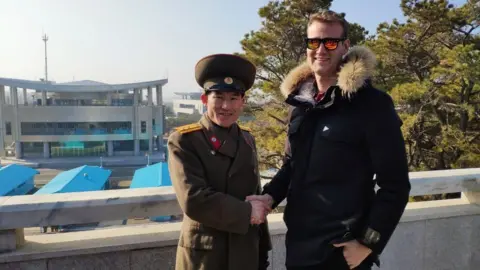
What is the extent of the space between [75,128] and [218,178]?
122 feet

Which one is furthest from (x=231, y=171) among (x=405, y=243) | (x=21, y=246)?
(x=405, y=243)

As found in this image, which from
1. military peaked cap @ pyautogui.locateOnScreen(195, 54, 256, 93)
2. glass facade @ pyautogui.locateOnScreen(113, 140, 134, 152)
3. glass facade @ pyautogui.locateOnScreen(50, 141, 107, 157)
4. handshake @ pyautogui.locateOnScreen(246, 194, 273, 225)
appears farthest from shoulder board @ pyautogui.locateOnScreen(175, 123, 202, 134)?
glass facade @ pyautogui.locateOnScreen(113, 140, 134, 152)

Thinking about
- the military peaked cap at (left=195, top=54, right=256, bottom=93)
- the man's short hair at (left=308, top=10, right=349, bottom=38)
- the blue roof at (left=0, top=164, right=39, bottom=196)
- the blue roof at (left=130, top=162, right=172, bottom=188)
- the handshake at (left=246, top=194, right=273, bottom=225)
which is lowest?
the blue roof at (left=0, top=164, right=39, bottom=196)

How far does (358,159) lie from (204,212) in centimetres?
63

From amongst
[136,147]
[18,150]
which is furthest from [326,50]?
[18,150]

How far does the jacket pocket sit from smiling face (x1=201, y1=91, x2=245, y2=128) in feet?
1.52

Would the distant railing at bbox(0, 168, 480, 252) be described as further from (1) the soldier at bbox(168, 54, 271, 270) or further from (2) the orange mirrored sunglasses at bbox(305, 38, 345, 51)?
(2) the orange mirrored sunglasses at bbox(305, 38, 345, 51)

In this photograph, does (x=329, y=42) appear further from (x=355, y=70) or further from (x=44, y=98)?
(x=44, y=98)

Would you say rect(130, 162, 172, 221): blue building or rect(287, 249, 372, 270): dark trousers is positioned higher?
rect(287, 249, 372, 270): dark trousers

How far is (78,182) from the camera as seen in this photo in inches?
601

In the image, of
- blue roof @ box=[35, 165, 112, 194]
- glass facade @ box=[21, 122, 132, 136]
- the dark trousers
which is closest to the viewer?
the dark trousers

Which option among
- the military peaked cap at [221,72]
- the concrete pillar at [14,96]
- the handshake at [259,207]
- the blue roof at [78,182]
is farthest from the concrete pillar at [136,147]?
the handshake at [259,207]

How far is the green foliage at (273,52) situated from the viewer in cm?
1289

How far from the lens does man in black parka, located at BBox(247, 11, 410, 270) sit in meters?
1.28
